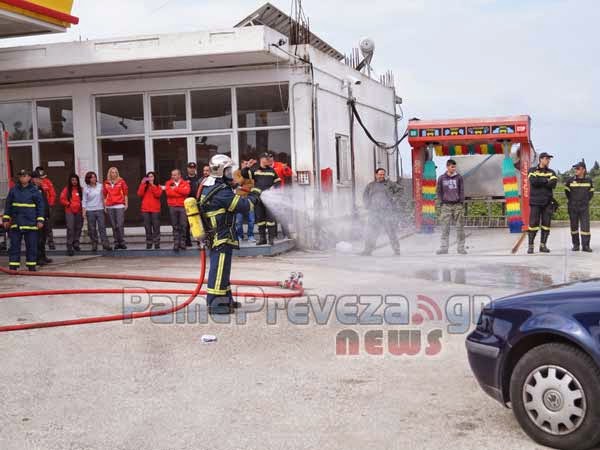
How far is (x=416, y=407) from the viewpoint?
16.9 feet

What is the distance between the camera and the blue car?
4.17 meters

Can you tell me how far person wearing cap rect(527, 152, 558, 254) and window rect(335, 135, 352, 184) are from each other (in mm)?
5410

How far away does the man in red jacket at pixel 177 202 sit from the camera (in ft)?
47.3

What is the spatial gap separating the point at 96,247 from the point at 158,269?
3303mm

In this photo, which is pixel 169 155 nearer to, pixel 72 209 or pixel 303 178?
pixel 72 209

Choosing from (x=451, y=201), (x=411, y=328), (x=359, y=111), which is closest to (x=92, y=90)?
(x=359, y=111)

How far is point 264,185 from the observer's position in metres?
14.1

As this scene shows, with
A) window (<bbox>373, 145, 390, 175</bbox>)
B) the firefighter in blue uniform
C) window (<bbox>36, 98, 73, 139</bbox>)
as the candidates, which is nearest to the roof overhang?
window (<bbox>36, 98, 73, 139</bbox>)

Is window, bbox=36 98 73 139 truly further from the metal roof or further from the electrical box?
the electrical box

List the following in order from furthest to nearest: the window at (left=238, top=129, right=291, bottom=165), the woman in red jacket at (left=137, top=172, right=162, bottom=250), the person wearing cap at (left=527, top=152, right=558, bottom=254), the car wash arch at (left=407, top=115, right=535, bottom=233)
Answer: the car wash arch at (left=407, top=115, right=535, bottom=233)
the window at (left=238, top=129, right=291, bottom=165)
the woman in red jacket at (left=137, top=172, right=162, bottom=250)
the person wearing cap at (left=527, top=152, right=558, bottom=254)

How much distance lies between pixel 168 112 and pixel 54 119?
2.79 metres

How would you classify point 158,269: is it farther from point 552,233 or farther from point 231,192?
point 552,233

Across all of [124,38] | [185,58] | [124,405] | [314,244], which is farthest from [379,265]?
[124,405]

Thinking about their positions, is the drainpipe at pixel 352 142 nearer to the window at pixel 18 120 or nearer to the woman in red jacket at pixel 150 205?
the woman in red jacket at pixel 150 205
